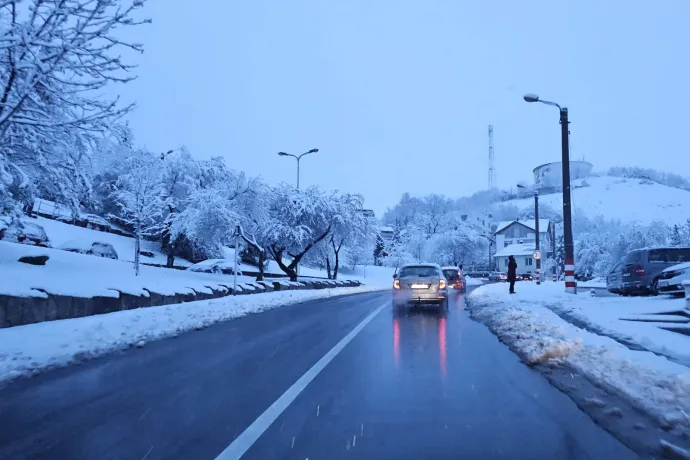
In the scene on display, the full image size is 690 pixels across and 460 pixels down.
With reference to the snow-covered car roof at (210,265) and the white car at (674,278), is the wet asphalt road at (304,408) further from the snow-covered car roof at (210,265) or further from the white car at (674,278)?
the snow-covered car roof at (210,265)

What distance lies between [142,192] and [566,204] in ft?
72.1

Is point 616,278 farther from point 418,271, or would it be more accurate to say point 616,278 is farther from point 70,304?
point 70,304

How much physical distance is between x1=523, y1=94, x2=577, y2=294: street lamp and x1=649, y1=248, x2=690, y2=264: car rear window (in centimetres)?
276

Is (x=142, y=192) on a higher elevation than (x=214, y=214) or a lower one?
higher

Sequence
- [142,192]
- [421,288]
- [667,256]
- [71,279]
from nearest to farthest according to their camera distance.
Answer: [71,279] → [667,256] → [421,288] → [142,192]

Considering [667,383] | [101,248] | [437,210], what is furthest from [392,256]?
[667,383]

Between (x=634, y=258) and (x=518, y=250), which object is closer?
A: (x=634, y=258)

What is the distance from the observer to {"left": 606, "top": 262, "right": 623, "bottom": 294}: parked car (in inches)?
733

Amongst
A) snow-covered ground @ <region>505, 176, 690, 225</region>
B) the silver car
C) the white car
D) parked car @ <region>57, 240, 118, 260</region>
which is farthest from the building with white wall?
the white car

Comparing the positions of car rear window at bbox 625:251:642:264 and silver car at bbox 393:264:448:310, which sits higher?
car rear window at bbox 625:251:642:264

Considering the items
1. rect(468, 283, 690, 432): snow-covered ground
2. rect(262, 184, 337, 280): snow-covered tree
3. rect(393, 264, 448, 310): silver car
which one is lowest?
rect(468, 283, 690, 432): snow-covered ground

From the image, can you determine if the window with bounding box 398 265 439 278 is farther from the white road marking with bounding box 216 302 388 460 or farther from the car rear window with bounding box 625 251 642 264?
the white road marking with bounding box 216 302 388 460

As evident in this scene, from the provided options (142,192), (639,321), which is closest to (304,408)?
(639,321)

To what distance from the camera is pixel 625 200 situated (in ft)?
547
